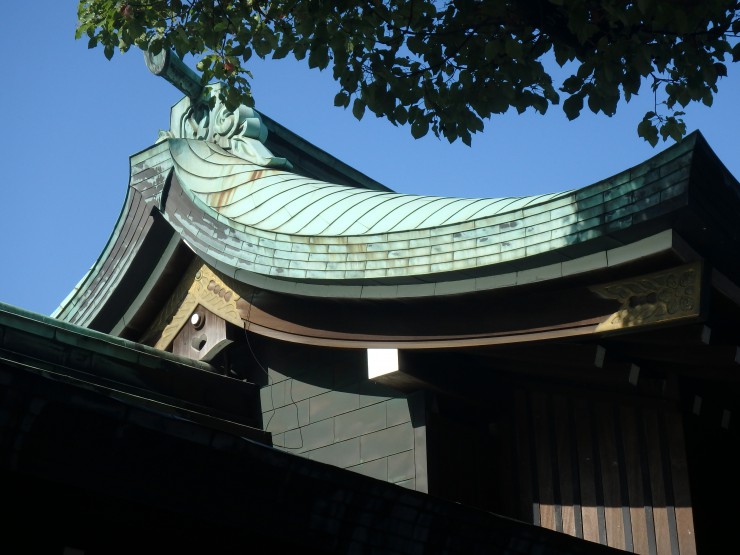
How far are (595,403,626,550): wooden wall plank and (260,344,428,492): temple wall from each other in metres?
1.32

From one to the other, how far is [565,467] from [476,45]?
3.23 m

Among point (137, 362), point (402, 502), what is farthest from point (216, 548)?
point (137, 362)

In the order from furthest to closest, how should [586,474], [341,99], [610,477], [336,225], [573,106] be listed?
[336,225] → [586,474] → [610,477] → [341,99] → [573,106]

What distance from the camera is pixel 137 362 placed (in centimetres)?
755

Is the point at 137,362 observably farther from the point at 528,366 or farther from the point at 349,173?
the point at 349,173

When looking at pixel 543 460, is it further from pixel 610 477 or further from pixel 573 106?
pixel 573 106

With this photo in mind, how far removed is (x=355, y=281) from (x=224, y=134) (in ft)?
13.2

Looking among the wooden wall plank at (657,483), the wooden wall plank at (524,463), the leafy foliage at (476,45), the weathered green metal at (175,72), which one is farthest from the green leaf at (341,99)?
the weathered green metal at (175,72)

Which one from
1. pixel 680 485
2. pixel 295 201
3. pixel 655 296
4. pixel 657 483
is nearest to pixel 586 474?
pixel 657 483

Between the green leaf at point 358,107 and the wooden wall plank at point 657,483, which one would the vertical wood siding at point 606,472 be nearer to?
the wooden wall plank at point 657,483

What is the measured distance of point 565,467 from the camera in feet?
26.7

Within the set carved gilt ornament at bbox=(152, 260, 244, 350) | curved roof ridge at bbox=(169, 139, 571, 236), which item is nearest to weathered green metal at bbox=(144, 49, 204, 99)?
curved roof ridge at bbox=(169, 139, 571, 236)

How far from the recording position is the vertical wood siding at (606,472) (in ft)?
24.8

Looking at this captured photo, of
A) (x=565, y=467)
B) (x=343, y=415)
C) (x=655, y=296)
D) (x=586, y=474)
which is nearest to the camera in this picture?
(x=655, y=296)
